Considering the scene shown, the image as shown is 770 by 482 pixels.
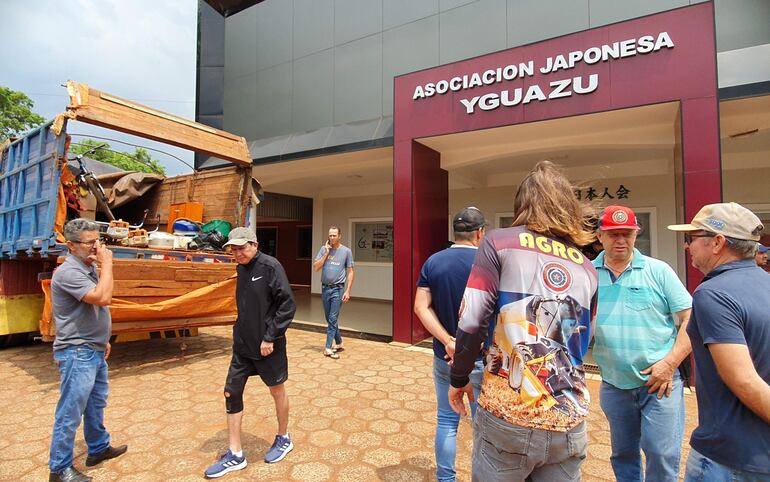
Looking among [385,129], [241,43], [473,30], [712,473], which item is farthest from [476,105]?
[241,43]

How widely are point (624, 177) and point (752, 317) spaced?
7.88 meters

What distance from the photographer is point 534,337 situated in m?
1.26

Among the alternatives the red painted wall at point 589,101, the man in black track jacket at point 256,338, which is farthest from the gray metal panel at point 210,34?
the man in black track jacket at point 256,338

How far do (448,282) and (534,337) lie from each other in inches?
37.1

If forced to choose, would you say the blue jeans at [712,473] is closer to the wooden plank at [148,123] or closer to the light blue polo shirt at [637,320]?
the light blue polo shirt at [637,320]

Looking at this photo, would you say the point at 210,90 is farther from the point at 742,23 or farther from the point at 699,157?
the point at 742,23

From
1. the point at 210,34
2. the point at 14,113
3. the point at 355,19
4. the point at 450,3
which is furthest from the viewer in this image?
the point at 14,113

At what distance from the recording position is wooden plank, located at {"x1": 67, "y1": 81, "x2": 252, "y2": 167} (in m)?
4.09

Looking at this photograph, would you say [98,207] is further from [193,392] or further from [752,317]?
[752,317]

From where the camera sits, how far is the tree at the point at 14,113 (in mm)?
18047

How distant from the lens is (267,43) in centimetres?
960

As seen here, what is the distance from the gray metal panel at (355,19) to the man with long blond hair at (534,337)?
26.2 ft

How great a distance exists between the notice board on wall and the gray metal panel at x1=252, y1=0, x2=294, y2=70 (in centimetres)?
478

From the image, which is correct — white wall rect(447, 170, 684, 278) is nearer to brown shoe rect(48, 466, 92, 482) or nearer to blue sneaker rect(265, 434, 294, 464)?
blue sneaker rect(265, 434, 294, 464)
